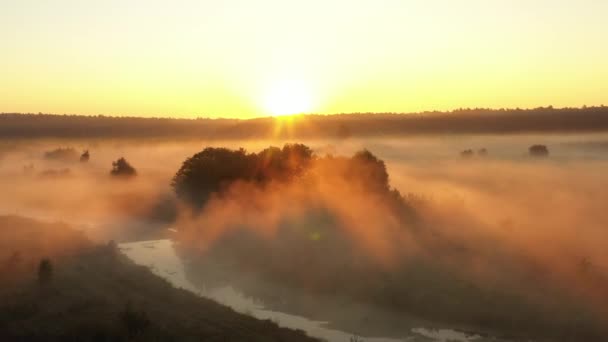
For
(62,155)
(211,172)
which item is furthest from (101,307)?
(62,155)

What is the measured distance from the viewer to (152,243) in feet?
142

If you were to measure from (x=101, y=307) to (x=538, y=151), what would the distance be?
94.9 m

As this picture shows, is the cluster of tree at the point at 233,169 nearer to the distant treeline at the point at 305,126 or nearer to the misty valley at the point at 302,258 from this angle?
the misty valley at the point at 302,258

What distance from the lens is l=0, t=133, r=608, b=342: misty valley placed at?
2502 centimetres

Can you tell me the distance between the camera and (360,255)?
33.5 m

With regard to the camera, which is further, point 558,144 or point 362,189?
point 558,144

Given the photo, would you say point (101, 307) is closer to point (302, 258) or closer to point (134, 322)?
point (134, 322)

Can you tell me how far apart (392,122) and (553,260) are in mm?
139811

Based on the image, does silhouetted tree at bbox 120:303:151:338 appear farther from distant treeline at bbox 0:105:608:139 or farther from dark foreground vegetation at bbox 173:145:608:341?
distant treeline at bbox 0:105:608:139

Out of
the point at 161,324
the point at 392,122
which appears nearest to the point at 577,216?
the point at 161,324

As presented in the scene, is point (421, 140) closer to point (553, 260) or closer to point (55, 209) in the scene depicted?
point (55, 209)

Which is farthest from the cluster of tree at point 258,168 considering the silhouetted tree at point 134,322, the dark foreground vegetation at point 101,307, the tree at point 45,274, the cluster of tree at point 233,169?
the silhouetted tree at point 134,322

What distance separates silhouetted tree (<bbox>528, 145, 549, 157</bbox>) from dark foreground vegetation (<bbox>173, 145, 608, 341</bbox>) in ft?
205

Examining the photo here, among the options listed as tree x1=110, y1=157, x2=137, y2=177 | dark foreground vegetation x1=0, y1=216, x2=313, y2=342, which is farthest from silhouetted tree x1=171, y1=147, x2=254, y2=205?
tree x1=110, y1=157, x2=137, y2=177
